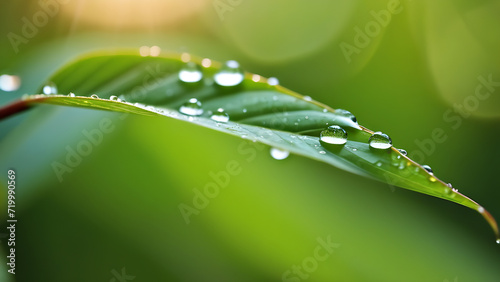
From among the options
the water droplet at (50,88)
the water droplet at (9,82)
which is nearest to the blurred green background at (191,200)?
the water droplet at (9,82)

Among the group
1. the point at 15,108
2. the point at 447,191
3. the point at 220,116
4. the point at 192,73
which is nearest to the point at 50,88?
the point at 15,108

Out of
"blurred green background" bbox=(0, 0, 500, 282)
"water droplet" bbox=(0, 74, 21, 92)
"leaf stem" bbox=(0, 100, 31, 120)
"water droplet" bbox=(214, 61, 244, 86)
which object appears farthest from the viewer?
"blurred green background" bbox=(0, 0, 500, 282)

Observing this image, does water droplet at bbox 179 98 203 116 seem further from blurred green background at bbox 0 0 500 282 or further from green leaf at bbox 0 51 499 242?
blurred green background at bbox 0 0 500 282

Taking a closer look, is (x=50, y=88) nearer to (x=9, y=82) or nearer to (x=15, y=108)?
(x=15, y=108)

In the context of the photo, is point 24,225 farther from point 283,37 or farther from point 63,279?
point 283,37

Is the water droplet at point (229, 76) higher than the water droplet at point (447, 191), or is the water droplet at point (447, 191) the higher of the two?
the water droplet at point (229, 76)

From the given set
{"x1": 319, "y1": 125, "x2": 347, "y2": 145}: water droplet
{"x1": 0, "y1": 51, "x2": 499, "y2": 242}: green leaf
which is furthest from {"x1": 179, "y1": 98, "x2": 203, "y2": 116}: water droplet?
{"x1": 319, "y1": 125, "x2": 347, "y2": 145}: water droplet

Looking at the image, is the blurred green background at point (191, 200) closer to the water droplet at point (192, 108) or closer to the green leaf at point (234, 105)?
the green leaf at point (234, 105)
